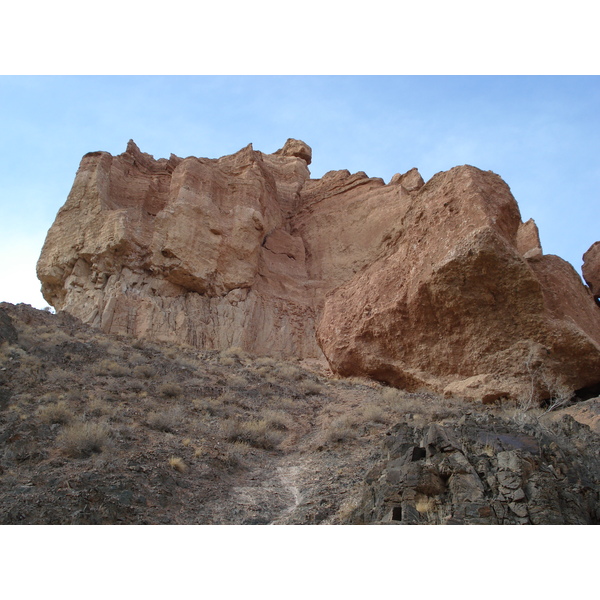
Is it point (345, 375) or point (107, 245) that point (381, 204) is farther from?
point (345, 375)

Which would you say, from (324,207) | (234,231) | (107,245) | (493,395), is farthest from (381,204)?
(493,395)

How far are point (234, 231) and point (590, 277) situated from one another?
15883 millimetres

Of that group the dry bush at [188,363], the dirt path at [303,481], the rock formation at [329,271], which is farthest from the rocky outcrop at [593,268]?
the dry bush at [188,363]

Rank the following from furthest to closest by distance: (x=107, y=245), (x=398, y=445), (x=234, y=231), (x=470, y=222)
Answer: (x=234, y=231) → (x=107, y=245) → (x=470, y=222) → (x=398, y=445)

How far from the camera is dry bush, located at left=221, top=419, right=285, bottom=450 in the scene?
10.7 meters

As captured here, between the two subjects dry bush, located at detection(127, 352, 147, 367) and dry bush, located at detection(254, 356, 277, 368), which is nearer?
dry bush, located at detection(127, 352, 147, 367)

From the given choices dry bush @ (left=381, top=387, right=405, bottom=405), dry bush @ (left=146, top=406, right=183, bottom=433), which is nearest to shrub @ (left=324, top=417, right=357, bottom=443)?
dry bush @ (left=381, top=387, right=405, bottom=405)

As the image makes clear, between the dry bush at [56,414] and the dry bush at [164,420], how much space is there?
4.70 ft

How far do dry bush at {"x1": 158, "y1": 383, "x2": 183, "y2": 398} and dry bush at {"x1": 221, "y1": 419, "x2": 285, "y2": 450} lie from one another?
2177 mm

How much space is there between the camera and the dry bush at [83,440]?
8484 mm

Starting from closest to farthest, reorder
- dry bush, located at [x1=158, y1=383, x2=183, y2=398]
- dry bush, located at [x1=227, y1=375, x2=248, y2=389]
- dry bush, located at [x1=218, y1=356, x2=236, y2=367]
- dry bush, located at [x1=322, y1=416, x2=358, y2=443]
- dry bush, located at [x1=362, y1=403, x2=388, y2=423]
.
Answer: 1. dry bush, located at [x1=322, y1=416, x2=358, y2=443]
2. dry bush, located at [x1=362, y1=403, x2=388, y2=423]
3. dry bush, located at [x1=158, y1=383, x2=183, y2=398]
4. dry bush, located at [x1=227, y1=375, x2=248, y2=389]
5. dry bush, located at [x1=218, y1=356, x2=236, y2=367]

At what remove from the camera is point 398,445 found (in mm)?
7520

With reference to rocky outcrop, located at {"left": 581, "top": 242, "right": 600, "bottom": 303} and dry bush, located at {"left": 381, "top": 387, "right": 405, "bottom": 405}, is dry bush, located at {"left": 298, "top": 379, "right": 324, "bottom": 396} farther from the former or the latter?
rocky outcrop, located at {"left": 581, "top": 242, "right": 600, "bottom": 303}

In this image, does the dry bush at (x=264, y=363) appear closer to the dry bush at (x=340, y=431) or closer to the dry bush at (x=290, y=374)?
the dry bush at (x=290, y=374)
